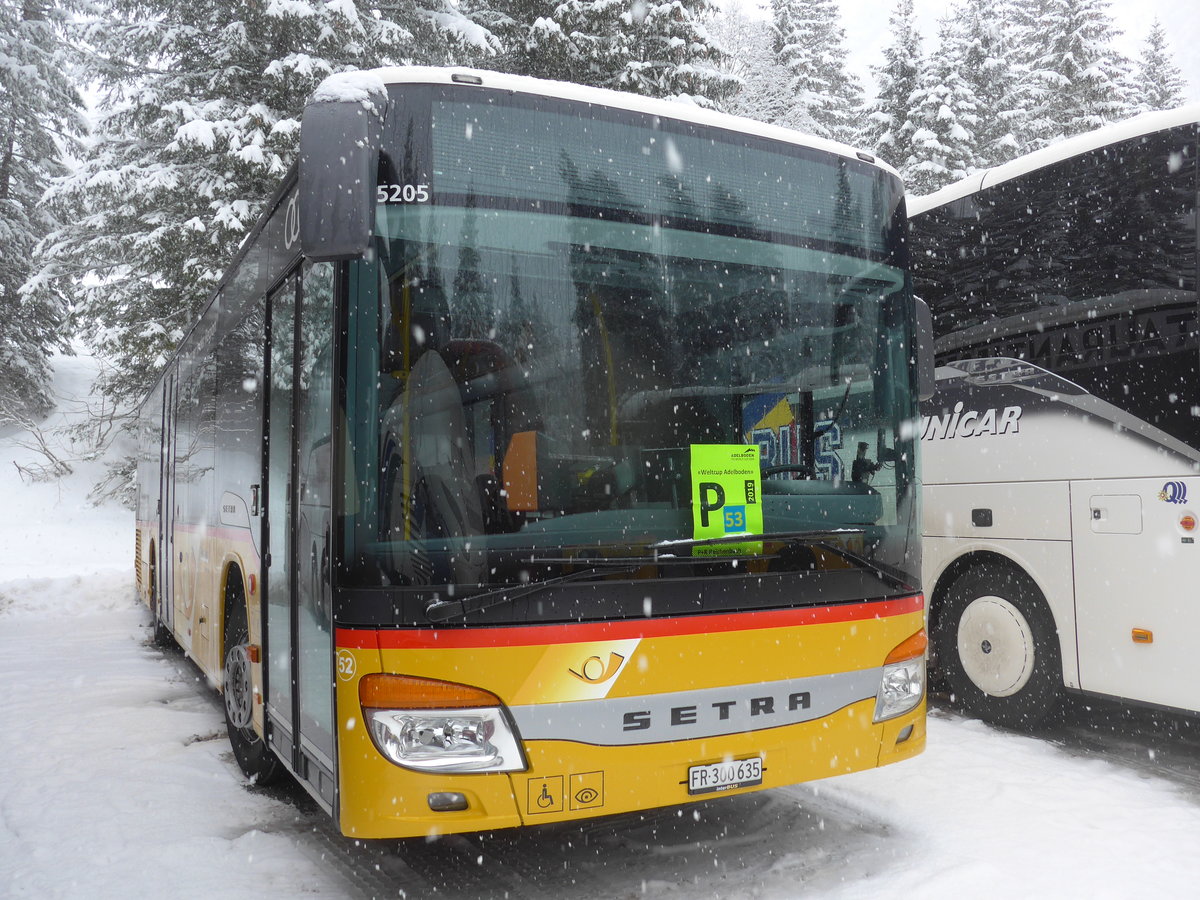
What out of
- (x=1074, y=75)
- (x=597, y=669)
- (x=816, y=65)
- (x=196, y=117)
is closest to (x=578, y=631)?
(x=597, y=669)

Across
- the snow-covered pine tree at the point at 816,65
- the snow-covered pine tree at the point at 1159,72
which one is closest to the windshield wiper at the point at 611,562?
the snow-covered pine tree at the point at 816,65

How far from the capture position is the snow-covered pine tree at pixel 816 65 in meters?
32.0

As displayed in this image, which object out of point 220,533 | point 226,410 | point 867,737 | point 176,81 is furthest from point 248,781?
point 176,81

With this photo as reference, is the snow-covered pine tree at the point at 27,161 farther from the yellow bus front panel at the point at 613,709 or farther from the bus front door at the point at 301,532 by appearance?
the yellow bus front panel at the point at 613,709

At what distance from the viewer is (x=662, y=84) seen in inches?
710

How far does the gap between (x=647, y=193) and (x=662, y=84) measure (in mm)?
15349

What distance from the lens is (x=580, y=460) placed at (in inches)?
139

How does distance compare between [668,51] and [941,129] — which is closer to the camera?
[668,51]

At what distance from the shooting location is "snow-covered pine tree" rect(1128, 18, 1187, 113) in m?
34.2

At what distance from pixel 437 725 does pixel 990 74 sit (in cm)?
3156

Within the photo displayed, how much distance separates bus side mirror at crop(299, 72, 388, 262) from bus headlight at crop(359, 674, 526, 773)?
4.82ft

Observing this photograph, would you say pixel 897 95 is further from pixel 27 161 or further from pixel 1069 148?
pixel 27 161

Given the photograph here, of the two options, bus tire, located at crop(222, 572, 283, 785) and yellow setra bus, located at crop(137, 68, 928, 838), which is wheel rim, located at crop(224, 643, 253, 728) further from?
yellow setra bus, located at crop(137, 68, 928, 838)

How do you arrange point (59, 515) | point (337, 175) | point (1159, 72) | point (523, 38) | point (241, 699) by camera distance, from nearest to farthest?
point (337, 175), point (241, 699), point (523, 38), point (59, 515), point (1159, 72)
